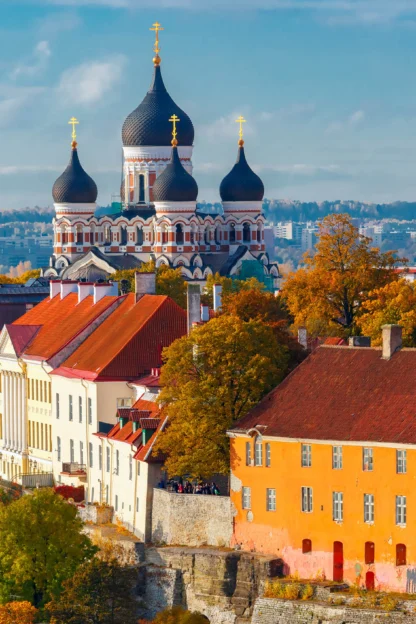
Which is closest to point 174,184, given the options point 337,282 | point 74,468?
point 337,282

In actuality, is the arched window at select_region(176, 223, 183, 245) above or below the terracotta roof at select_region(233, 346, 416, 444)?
above

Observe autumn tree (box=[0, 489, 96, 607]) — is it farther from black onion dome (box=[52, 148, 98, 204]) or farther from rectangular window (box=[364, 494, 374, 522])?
black onion dome (box=[52, 148, 98, 204])

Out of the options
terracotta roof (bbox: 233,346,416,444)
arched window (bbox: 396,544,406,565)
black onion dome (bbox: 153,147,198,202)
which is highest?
black onion dome (bbox: 153,147,198,202)

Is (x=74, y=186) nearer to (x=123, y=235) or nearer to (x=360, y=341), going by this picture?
(x=123, y=235)

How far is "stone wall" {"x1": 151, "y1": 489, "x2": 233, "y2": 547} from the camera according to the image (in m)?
82.2

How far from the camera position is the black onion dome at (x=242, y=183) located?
645 feet

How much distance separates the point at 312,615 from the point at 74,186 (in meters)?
123

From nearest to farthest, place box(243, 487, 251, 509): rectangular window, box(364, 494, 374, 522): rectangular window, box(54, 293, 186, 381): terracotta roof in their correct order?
1. box(364, 494, 374, 522): rectangular window
2. box(243, 487, 251, 509): rectangular window
3. box(54, 293, 186, 381): terracotta roof

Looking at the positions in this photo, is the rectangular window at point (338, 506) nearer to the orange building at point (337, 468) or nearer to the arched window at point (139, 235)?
the orange building at point (337, 468)

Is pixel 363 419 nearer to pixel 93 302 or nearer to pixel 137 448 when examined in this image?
pixel 137 448

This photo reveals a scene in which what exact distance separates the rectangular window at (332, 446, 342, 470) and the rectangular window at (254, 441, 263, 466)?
11.5 feet

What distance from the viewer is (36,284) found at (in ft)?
540

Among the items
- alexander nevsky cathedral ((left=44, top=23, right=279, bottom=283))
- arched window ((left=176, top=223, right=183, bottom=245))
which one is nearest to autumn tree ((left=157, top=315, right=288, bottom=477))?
alexander nevsky cathedral ((left=44, top=23, right=279, bottom=283))

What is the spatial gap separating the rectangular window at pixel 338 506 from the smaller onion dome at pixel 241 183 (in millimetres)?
119405
